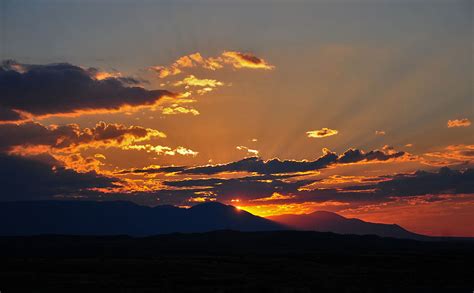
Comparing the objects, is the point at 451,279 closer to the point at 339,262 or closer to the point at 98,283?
the point at 339,262

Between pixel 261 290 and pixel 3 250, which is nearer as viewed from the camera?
pixel 261 290

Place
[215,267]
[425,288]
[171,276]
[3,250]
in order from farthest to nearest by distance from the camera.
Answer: [3,250], [215,267], [171,276], [425,288]

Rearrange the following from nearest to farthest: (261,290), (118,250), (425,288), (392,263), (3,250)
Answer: (261,290) → (425,288) → (392,263) → (118,250) → (3,250)

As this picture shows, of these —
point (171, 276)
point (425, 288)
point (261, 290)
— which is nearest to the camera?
point (261, 290)

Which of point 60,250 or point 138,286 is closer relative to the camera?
point 138,286

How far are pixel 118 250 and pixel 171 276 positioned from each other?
10535 centimetres

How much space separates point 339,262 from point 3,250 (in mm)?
131820

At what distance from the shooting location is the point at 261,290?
6625 cm

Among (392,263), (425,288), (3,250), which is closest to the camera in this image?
(425,288)

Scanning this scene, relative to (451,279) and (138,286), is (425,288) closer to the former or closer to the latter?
(451,279)

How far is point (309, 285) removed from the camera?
72.2 m

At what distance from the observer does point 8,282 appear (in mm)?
70000

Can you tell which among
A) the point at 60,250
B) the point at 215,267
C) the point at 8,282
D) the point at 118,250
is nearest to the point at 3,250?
the point at 60,250

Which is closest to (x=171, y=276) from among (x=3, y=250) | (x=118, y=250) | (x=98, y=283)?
(x=98, y=283)
